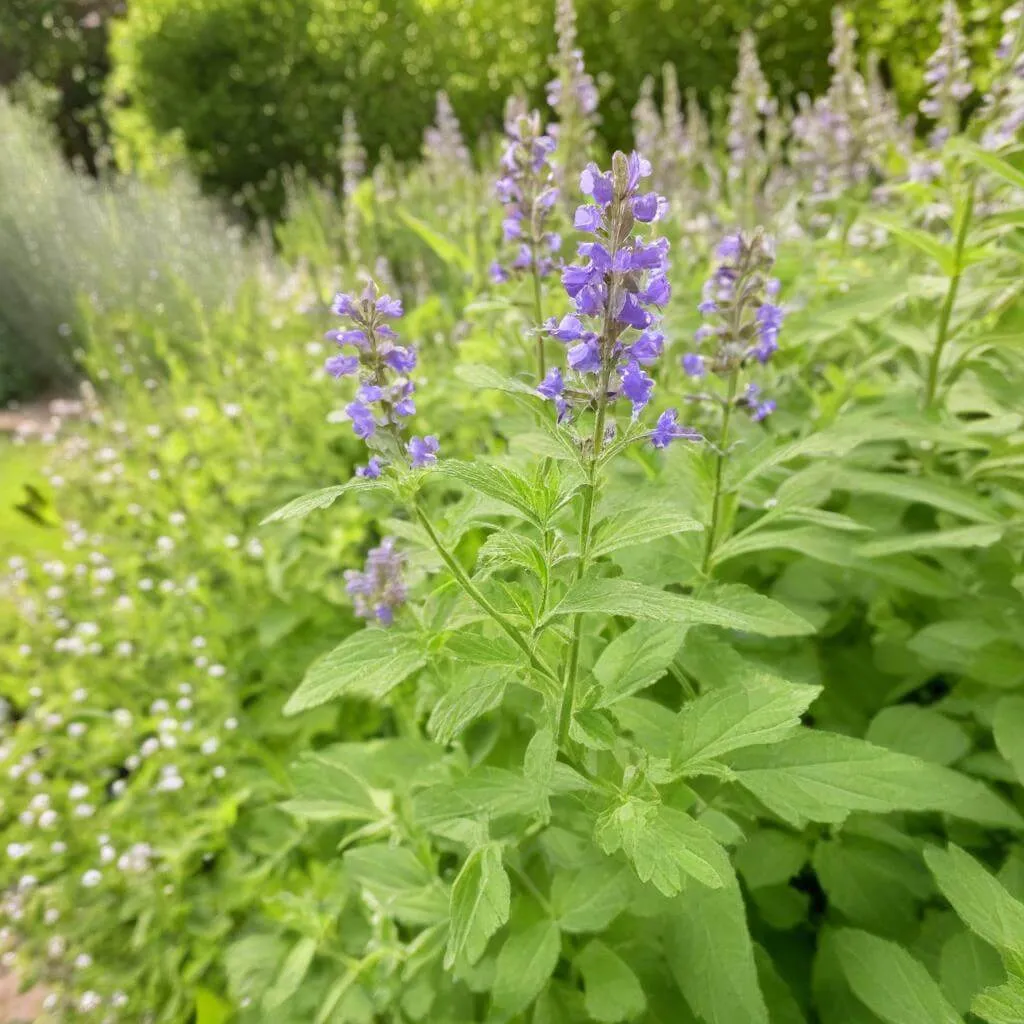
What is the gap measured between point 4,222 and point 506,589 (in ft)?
28.1

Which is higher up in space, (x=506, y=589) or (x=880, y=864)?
(x=506, y=589)

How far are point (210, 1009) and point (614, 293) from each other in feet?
7.31

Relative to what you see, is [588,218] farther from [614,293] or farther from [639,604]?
[639,604]

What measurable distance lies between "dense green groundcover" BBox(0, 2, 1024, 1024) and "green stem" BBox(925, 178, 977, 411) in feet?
0.05

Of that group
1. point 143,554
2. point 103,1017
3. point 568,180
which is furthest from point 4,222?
point 103,1017

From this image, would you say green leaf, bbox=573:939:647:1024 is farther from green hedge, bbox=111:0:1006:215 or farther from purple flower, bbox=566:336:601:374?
green hedge, bbox=111:0:1006:215

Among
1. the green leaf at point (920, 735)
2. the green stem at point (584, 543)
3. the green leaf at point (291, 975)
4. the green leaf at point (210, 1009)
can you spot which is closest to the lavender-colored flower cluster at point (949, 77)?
the green leaf at point (920, 735)

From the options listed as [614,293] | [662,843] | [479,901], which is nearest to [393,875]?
[479,901]

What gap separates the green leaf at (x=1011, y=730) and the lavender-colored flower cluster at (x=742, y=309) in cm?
71

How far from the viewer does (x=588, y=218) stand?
1034 millimetres

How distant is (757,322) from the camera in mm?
1598

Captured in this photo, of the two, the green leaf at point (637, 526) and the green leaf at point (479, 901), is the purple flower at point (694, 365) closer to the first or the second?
the green leaf at point (637, 526)

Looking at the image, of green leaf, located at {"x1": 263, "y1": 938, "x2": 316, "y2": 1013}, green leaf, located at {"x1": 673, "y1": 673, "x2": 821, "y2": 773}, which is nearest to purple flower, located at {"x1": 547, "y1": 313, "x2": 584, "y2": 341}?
green leaf, located at {"x1": 673, "y1": 673, "x2": 821, "y2": 773}

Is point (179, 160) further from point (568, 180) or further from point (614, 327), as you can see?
point (614, 327)
